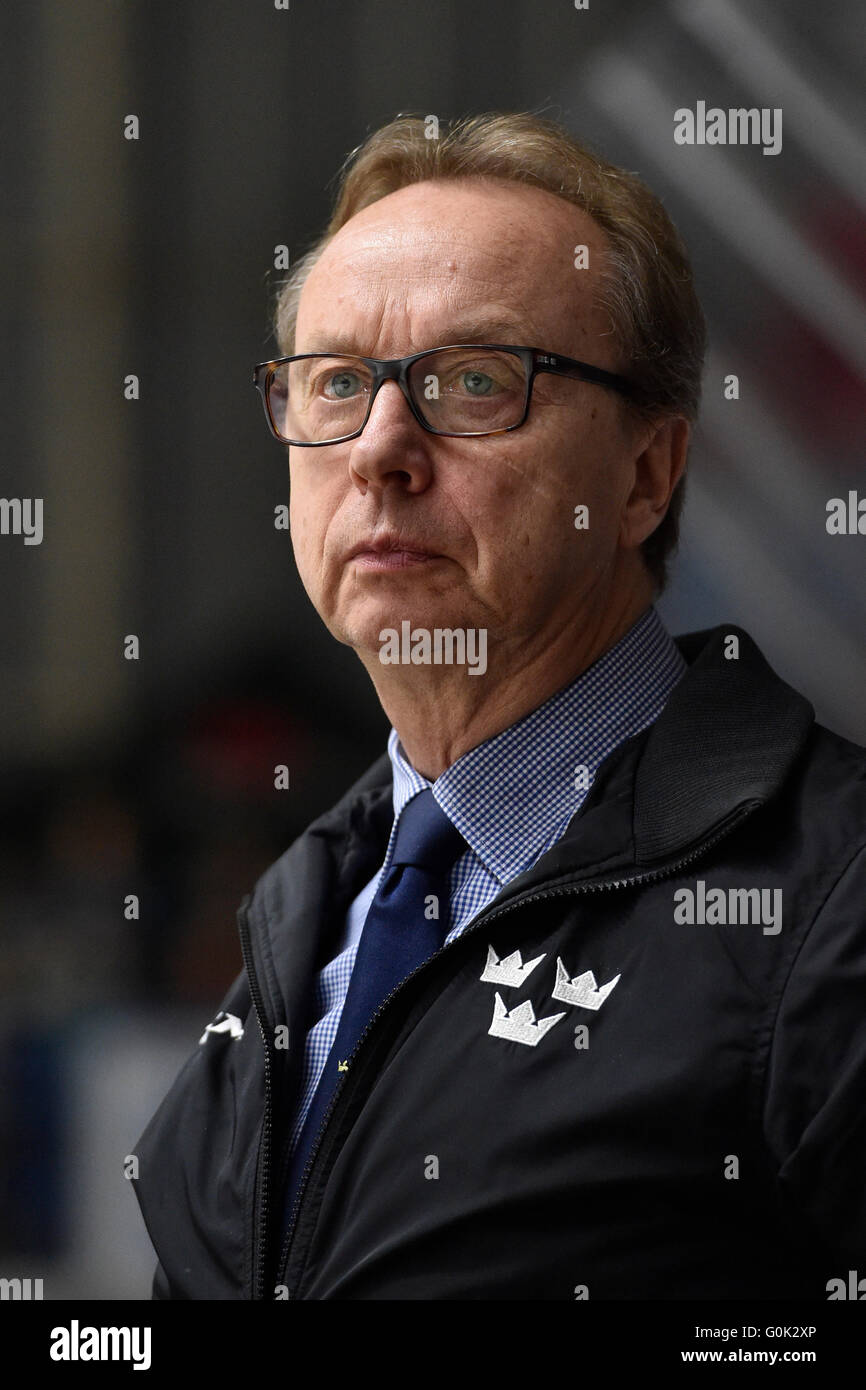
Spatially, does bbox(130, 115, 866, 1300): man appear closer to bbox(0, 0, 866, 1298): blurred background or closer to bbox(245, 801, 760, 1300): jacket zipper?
bbox(245, 801, 760, 1300): jacket zipper

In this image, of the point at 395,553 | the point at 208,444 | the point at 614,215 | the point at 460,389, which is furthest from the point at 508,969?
the point at 208,444

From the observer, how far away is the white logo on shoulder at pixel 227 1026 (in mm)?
1688

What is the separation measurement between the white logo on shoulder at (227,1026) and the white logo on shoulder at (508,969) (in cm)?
49

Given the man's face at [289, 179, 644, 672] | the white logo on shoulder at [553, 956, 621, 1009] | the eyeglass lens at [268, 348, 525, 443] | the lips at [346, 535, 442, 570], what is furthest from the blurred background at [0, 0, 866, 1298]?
the white logo on shoulder at [553, 956, 621, 1009]

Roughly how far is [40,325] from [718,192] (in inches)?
39.6

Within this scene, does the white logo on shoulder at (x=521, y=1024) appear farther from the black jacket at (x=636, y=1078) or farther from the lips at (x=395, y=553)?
the lips at (x=395, y=553)

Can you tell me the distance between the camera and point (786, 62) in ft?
5.79

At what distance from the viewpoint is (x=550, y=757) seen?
1.50 m

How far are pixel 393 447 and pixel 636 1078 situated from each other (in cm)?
69

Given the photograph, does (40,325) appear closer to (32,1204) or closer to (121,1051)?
(121,1051)

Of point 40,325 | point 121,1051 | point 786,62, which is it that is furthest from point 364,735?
point 786,62

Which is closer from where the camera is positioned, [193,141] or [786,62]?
[786,62]

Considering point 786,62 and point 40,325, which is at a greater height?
point 786,62

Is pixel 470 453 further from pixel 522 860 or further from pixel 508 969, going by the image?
pixel 508 969
